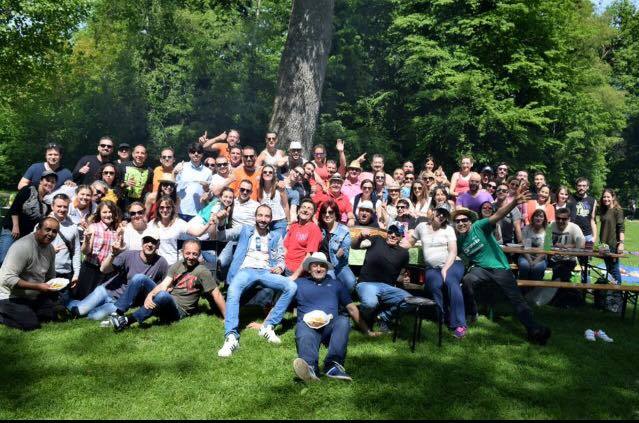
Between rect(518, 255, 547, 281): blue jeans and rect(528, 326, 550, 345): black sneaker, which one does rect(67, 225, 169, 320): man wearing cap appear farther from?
rect(518, 255, 547, 281): blue jeans

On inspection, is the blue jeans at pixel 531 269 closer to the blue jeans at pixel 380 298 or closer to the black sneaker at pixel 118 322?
the blue jeans at pixel 380 298

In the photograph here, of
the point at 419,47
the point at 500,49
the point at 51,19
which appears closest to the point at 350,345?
the point at 419,47

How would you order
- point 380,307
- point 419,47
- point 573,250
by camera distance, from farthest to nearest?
point 419,47 < point 573,250 < point 380,307

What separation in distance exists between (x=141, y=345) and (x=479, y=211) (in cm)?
583

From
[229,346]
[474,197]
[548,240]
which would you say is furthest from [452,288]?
[474,197]

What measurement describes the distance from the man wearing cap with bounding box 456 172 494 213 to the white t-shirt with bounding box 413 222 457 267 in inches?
92.1

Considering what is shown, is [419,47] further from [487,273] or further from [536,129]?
[487,273]

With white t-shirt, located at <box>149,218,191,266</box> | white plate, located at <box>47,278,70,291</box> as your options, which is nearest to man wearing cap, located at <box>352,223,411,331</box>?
white t-shirt, located at <box>149,218,191,266</box>

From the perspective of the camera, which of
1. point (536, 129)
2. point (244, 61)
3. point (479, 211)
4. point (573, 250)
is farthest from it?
point (244, 61)

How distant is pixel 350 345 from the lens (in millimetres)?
6996

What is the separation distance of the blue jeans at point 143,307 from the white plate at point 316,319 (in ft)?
6.34

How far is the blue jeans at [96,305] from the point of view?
756 centimetres

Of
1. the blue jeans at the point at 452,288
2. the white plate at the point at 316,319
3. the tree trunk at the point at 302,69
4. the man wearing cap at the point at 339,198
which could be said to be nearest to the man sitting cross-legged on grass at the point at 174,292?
the white plate at the point at 316,319

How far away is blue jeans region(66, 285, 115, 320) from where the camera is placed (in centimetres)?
756
